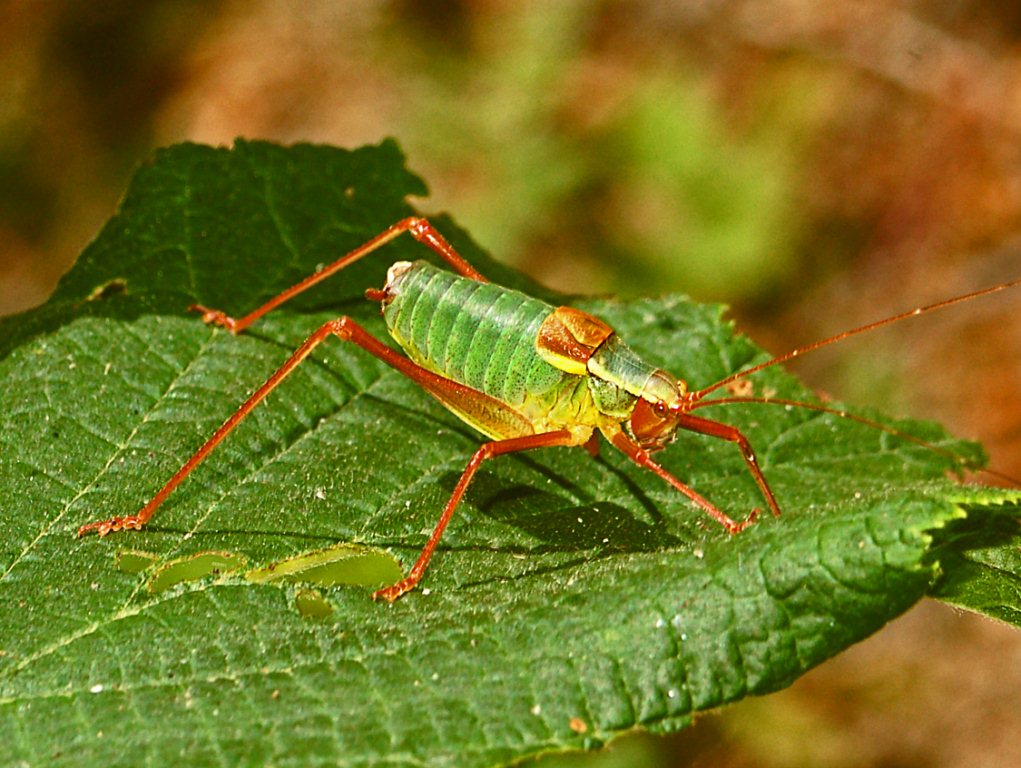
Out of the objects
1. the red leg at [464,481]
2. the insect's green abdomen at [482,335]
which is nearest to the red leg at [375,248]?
the insect's green abdomen at [482,335]

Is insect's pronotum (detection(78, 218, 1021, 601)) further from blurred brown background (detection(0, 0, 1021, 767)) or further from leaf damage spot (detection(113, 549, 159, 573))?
blurred brown background (detection(0, 0, 1021, 767))

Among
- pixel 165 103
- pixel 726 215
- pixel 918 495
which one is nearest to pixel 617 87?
pixel 726 215

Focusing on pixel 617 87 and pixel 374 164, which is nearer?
pixel 374 164

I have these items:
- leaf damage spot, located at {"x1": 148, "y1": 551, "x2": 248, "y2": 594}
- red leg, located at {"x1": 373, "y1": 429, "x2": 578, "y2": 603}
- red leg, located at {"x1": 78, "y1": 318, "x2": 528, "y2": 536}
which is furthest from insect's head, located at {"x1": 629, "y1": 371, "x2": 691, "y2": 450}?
leaf damage spot, located at {"x1": 148, "y1": 551, "x2": 248, "y2": 594}

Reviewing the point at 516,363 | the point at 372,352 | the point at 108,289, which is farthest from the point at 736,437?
the point at 108,289

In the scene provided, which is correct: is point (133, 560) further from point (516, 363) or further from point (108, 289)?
point (516, 363)

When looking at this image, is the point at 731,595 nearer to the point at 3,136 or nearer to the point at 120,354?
the point at 120,354
